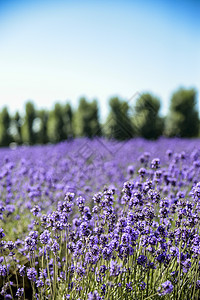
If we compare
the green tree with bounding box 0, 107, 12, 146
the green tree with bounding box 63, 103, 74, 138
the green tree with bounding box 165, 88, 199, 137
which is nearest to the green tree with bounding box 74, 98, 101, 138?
the green tree with bounding box 63, 103, 74, 138

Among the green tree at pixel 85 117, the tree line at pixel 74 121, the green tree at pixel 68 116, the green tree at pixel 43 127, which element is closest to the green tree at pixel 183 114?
the tree line at pixel 74 121

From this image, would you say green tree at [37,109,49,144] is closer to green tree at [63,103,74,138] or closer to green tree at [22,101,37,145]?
green tree at [22,101,37,145]

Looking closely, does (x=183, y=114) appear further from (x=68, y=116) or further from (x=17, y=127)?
(x=17, y=127)

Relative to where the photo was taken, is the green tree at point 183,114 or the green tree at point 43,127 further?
the green tree at point 43,127

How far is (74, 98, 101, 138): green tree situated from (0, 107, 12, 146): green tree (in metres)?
5.24

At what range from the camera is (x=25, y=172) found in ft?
13.8

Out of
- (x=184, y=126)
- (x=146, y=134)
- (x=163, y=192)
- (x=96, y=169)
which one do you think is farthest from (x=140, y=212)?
(x=184, y=126)

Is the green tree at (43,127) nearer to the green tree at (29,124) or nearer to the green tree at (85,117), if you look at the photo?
the green tree at (29,124)

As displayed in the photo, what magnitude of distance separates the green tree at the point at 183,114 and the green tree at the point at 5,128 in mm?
11217

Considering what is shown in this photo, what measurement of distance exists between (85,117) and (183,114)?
628cm

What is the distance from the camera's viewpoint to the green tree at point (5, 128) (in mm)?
21419

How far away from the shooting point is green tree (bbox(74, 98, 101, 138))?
63.8 feet

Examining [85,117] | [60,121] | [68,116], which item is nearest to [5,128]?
[60,121]

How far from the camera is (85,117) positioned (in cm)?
1961
